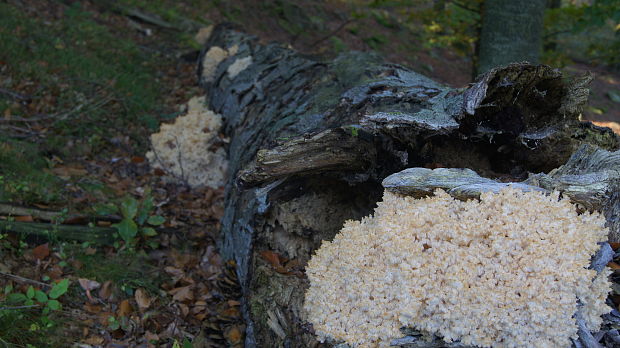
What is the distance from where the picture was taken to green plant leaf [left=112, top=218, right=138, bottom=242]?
14.9ft

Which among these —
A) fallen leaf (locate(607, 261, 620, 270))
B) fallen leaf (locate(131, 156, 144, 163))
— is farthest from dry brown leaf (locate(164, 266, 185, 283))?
fallen leaf (locate(607, 261, 620, 270))

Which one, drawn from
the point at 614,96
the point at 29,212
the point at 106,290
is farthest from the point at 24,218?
the point at 614,96

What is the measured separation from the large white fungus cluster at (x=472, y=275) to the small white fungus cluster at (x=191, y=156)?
3.67 m

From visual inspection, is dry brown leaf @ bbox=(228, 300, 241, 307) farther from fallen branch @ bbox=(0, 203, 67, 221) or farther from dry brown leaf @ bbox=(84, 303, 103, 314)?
fallen branch @ bbox=(0, 203, 67, 221)

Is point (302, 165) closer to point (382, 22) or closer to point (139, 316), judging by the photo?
point (139, 316)

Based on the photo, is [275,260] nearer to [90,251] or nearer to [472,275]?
[472,275]

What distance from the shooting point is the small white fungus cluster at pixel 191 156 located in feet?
20.9

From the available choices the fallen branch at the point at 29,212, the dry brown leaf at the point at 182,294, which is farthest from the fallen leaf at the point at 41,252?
the dry brown leaf at the point at 182,294

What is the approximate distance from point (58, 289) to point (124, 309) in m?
0.58

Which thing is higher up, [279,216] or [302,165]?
[302,165]

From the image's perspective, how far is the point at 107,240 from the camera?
4.58 meters

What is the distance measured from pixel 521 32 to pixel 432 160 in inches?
152

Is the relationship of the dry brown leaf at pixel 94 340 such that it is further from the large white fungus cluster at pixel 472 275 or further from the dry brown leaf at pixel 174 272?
the large white fungus cluster at pixel 472 275

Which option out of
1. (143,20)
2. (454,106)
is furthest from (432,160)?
(143,20)
